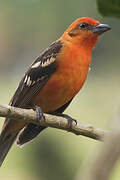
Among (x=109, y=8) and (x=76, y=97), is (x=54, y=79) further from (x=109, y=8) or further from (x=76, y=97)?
(x=76, y=97)

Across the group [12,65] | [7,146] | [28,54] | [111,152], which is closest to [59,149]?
[7,146]

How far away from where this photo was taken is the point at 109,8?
1.96 m

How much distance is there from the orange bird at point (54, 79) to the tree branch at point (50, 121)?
0.21 metres

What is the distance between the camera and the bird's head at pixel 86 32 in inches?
190

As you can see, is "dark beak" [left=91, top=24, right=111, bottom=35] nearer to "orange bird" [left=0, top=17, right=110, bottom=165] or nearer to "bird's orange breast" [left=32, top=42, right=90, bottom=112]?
"orange bird" [left=0, top=17, right=110, bottom=165]

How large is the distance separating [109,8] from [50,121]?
2065 millimetres

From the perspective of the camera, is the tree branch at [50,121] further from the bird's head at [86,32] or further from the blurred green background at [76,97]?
the bird's head at [86,32]

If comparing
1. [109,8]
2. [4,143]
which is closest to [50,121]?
[4,143]

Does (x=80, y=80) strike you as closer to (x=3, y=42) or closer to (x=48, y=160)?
(x=48, y=160)

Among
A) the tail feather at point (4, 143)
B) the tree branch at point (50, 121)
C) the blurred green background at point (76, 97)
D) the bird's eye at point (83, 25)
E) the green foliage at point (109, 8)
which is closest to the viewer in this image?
the green foliage at point (109, 8)

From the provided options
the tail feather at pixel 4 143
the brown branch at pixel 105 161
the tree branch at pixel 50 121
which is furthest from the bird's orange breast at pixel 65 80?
the brown branch at pixel 105 161

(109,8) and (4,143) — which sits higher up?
(109,8)

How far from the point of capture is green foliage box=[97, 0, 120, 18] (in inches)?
75.8

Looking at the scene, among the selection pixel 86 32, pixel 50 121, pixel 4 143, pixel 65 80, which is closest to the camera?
pixel 50 121
